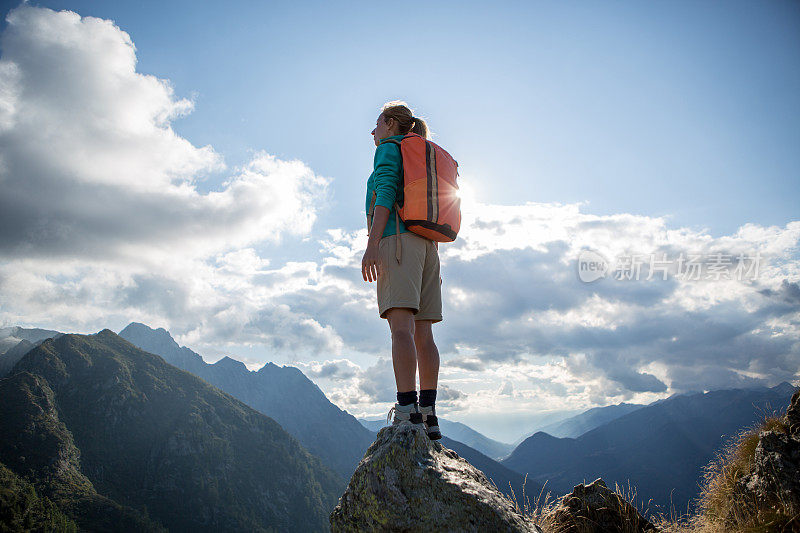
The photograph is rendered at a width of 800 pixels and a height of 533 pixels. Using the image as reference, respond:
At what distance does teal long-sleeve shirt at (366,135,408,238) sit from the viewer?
3941 mm

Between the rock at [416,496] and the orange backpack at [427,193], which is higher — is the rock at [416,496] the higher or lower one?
the lower one

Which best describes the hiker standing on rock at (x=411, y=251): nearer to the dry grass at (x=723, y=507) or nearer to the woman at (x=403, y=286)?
the woman at (x=403, y=286)

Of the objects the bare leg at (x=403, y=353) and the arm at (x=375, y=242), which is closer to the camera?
the bare leg at (x=403, y=353)

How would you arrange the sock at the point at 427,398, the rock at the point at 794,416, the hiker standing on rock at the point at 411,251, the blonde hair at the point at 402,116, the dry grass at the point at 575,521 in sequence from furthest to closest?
1. the blonde hair at the point at 402,116
2. the rock at the point at 794,416
3. the sock at the point at 427,398
4. the dry grass at the point at 575,521
5. the hiker standing on rock at the point at 411,251

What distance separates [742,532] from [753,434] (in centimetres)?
218

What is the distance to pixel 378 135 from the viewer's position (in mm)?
4766

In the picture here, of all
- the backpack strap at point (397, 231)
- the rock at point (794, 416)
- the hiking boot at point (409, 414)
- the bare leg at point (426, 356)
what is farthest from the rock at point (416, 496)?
the rock at point (794, 416)

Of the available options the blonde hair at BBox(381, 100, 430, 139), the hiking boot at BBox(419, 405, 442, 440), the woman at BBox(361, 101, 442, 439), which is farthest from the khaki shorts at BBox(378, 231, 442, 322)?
the blonde hair at BBox(381, 100, 430, 139)

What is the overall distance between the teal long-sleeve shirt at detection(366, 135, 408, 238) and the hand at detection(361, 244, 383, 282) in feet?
0.61

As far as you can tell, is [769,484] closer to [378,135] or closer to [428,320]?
[428,320]

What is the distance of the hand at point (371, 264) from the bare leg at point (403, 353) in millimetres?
425

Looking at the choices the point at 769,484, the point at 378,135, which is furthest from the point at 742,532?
the point at 378,135

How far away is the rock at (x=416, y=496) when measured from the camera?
2.50 meters

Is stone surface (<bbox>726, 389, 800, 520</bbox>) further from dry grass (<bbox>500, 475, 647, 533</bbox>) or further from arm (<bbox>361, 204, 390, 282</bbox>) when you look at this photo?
arm (<bbox>361, 204, 390, 282</bbox>)
